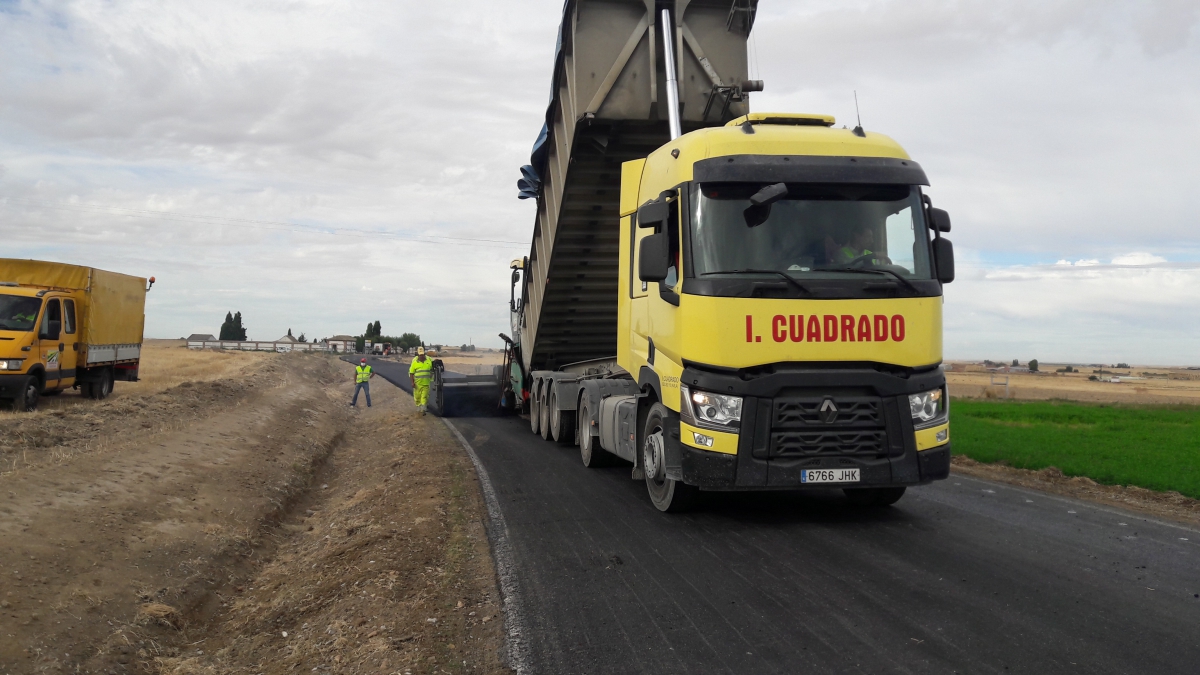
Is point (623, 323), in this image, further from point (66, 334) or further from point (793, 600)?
point (66, 334)

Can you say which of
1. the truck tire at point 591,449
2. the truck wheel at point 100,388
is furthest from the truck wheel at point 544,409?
the truck wheel at point 100,388

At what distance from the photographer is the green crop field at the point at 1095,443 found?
10367 mm

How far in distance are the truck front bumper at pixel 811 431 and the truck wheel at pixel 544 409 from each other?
7570 mm

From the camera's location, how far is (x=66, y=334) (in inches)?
671

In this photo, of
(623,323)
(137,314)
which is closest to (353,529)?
(623,323)

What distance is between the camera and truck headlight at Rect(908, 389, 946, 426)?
6730mm

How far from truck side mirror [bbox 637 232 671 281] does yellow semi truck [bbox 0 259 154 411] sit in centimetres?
1359

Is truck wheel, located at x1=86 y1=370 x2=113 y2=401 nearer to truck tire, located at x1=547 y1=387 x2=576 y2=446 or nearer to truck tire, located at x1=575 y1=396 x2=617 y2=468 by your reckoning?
truck tire, located at x1=547 y1=387 x2=576 y2=446

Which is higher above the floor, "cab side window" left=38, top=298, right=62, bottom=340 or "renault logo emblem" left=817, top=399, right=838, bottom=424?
"cab side window" left=38, top=298, right=62, bottom=340

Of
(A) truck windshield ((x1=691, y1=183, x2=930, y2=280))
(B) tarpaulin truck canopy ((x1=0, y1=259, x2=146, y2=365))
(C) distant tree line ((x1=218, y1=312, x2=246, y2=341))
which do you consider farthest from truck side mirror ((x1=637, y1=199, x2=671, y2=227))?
(C) distant tree line ((x1=218, y1=312, x2=246, y2=341))

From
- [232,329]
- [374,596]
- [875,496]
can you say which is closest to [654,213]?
[875,496]

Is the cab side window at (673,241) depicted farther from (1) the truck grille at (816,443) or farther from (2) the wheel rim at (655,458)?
(1) the truck grille at (816,443)

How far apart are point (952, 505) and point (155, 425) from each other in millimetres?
12977

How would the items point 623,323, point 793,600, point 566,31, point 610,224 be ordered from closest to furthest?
point 793,600, point 623,323, point 566,31, point 610,224
